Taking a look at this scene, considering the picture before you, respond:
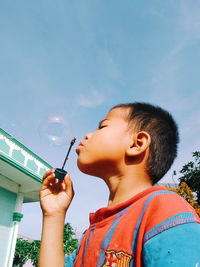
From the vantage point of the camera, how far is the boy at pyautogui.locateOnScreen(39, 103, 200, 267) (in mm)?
787

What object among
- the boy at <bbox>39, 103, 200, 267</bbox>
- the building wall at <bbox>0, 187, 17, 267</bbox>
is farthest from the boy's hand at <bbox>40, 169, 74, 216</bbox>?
the building wall at <bbox>0, 187, 17, 267</bbox>

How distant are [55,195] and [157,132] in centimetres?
74

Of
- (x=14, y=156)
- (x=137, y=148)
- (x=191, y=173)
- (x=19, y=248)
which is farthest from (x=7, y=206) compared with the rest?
(x=191, y=173)

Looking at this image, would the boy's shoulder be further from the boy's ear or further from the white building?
the white building

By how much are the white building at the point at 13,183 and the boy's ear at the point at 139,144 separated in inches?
255

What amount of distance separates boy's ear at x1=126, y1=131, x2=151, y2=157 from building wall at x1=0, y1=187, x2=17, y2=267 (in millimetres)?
7949

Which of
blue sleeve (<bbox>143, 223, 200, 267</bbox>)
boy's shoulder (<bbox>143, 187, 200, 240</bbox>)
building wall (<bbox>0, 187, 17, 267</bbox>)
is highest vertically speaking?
building wall (<bbox>0, 187, 17, 267</bbox>)

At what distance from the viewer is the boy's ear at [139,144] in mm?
1341

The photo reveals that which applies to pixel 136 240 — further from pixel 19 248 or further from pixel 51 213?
pixel 19 248

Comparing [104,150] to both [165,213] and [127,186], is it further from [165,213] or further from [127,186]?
[165,213]

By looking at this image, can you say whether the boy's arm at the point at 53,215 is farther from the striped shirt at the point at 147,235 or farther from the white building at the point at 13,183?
the white building at the point at 13,183

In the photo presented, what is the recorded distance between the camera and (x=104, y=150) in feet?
4.42

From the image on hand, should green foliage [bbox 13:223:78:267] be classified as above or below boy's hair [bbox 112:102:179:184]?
above

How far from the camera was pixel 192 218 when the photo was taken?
2.69 ft
